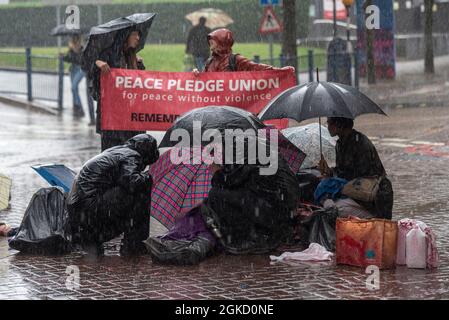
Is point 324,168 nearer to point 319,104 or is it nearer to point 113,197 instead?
point 319,104

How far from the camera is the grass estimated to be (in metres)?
25.6

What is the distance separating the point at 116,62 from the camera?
1177cm

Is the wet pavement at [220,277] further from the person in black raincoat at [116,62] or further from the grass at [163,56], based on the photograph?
the grass at [163,56]

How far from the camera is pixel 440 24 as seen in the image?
46125mm

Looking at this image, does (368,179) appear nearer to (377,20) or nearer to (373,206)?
(373,206)

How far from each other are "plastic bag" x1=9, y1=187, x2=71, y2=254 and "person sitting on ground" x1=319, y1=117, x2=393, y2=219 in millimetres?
2422

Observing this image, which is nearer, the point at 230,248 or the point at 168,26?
the point at 230,248

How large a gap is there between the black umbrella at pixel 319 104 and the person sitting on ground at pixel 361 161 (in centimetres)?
14

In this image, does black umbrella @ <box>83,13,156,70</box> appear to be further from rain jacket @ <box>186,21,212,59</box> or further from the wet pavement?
rain jacket @ <box>186,21,212,59</box>

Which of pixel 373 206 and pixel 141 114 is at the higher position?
pixel 141 114

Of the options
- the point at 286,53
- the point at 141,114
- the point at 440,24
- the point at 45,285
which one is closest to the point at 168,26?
the point at 440,24

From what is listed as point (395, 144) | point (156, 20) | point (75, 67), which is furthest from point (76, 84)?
point (156, 20)
